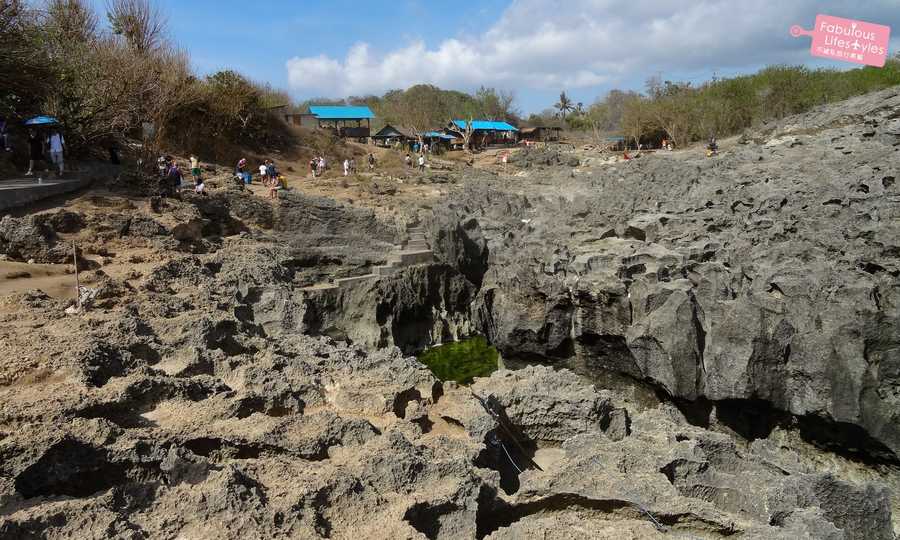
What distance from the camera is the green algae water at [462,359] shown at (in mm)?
15211

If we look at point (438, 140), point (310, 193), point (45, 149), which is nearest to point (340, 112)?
point (438, 140)

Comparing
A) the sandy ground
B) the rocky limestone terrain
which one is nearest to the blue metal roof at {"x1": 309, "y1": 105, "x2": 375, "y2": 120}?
the sandy ground

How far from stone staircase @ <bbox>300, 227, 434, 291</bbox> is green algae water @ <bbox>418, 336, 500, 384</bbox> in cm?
244

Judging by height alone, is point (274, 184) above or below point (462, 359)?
above

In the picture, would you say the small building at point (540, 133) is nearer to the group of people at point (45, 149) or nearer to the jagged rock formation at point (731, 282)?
the jagged rock formation at point (731, 282)

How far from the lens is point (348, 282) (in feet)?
52.3

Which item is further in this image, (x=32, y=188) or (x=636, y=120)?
(x=636, y=120)

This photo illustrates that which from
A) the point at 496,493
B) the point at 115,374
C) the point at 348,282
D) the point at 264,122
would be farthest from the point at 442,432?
the point at 264,122

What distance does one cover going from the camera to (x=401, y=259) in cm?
1694

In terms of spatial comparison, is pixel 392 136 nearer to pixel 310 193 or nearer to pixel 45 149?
pixel 310 193

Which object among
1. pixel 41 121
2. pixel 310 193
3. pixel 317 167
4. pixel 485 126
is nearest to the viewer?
→ pixel 41 121

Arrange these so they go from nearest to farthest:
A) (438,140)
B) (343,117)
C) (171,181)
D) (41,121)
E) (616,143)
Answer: (41,121) < (171,181) < (343,117) < (438,140) < (616,143)

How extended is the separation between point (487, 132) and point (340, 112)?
16.8 metres

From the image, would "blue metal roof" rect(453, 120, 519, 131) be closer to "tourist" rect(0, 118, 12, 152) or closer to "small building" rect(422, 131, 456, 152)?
"small building" rect(422, 131, 456, 152)
